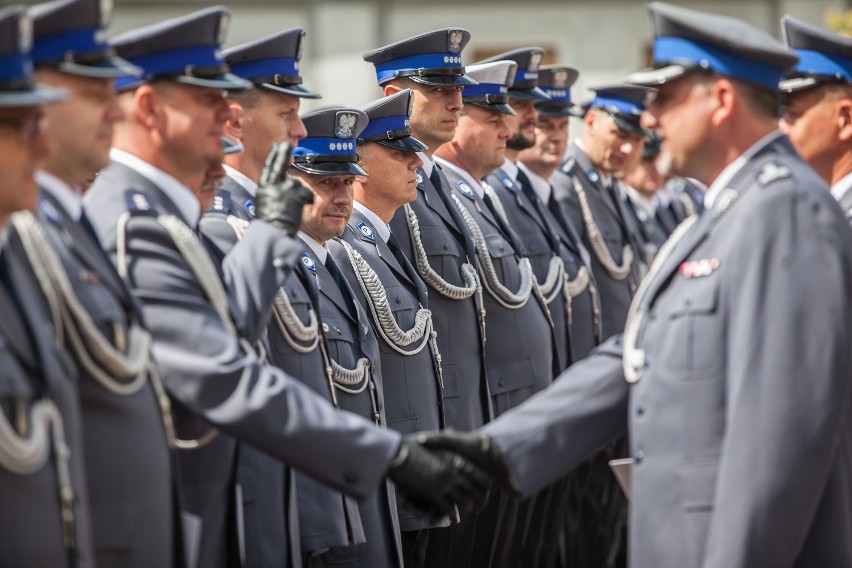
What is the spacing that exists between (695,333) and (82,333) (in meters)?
1.51

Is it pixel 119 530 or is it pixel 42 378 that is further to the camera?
pixel 119 530

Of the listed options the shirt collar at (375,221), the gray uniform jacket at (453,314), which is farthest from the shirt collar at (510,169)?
the shirt collar at (375,221)

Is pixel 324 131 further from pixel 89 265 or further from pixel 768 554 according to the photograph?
pixel 768 554

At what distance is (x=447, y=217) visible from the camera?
280 inches

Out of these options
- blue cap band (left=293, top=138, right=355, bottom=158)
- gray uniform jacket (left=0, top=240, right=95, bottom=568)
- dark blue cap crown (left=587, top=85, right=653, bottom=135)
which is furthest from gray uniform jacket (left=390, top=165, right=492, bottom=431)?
gray uniform jacket (left=0, top=240, right=95, bottom=568)

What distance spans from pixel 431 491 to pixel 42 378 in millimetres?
1337

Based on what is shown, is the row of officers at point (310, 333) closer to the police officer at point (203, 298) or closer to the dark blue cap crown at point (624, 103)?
the police officer at point (203, 298)

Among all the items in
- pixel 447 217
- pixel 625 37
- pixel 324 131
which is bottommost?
pixel 625 37

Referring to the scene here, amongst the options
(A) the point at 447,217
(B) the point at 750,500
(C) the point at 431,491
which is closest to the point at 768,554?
(B) the point at 750,500

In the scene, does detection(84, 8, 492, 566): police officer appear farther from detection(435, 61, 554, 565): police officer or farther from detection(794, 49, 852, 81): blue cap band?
detection(435, 61, 554, 565): police officer

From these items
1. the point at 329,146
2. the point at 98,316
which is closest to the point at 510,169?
the point at 329,146

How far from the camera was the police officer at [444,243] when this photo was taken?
6.81 metres

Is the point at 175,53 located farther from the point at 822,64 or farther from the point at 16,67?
the point at 822,64

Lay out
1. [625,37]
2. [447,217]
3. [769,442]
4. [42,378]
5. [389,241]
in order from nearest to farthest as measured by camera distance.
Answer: [42,378] < [769,442] < [389,241] < [447,217] < [625,37]
